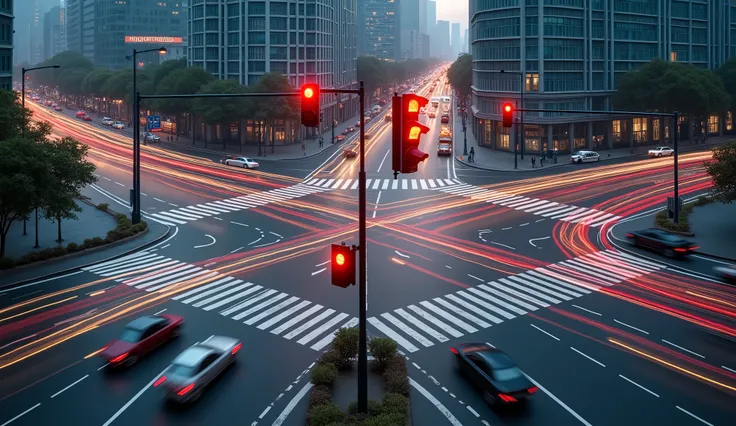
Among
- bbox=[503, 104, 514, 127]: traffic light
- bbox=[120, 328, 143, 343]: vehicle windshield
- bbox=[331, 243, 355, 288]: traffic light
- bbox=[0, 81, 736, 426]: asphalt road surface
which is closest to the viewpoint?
bbox=[331, 243, 355, 288]: traffic light

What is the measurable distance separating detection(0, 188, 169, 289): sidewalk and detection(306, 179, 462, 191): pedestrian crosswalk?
19702 millimetres

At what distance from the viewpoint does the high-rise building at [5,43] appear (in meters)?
54.9

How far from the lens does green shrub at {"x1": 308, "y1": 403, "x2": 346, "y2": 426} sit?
51.6 feet

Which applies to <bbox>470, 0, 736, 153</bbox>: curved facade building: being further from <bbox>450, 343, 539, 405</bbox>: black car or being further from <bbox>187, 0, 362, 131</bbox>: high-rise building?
<bbox>450, 343, 539, 405</bbox>: black car

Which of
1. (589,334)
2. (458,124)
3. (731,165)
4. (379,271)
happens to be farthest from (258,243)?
(458,124)

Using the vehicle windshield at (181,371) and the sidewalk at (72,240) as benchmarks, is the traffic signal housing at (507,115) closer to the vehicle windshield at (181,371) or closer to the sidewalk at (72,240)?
the vehicle windshield at (181,371)

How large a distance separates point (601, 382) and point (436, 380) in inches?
201

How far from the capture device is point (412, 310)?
25891 millimetres

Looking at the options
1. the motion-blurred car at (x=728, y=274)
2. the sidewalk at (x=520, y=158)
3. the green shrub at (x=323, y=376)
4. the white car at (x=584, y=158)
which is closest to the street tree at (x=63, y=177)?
the green shrub at (x=323, y=376)

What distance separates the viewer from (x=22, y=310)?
2556 centimetres

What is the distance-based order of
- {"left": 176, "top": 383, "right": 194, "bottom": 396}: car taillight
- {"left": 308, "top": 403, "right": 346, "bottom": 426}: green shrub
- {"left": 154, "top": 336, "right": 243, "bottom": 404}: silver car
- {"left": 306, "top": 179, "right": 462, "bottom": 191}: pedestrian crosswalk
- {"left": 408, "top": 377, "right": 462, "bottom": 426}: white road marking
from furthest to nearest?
{"left": 306, "top": 179, "right": 462, "bottom": 191}: pedestrian crosswalk < {"left": 154, "top": 336, "right": 243, "bottom": 404}: silver car < {"left": 176, "top": 383, "right": 194, "bottom": 396}: car taillight < {"left": 408, "top": 377, "right": 462, "bottom": 426}: white road marking < {"left": 308, "top": 403, "right": 346, "bottom": 426}: green shrub

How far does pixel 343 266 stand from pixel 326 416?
3937mm

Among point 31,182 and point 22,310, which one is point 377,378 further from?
point 31,182

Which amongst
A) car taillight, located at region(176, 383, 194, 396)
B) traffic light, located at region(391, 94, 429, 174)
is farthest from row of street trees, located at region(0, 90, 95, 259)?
traffic light, located at region(391, 94, 429, 174)
